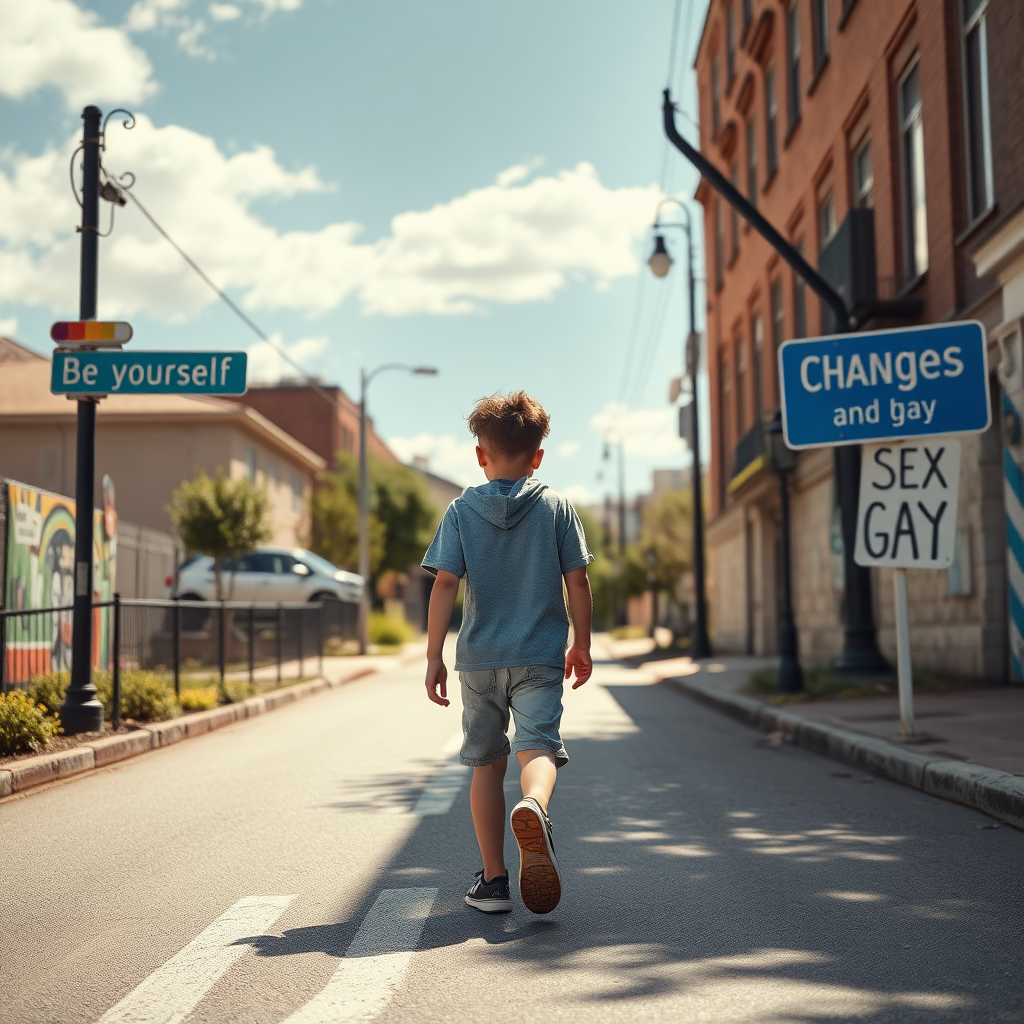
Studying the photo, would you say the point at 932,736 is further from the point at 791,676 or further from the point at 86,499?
the point at 86,499

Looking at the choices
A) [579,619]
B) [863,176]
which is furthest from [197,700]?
[863,176]

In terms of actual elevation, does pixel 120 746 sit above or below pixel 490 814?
below

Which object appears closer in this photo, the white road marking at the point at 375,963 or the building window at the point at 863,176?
the white road marking at the point at 375,963

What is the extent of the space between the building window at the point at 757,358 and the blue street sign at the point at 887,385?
16815 millimetres

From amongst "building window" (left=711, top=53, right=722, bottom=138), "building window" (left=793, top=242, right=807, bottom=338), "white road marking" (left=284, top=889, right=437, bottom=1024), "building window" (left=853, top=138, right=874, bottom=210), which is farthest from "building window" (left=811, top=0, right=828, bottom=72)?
"white road marking" (left=284, top=889, right=437, bottom=1024)

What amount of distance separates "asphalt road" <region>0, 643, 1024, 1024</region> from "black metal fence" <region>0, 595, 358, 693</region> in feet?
10.2

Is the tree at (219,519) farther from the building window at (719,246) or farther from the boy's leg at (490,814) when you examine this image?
the boy's leg at (490,814)

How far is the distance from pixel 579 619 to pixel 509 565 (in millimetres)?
317

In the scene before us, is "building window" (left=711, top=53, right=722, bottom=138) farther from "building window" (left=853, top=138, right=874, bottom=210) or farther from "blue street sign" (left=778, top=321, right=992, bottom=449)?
"blue street sign" (left=778, top=321, right=992, bottom=449)

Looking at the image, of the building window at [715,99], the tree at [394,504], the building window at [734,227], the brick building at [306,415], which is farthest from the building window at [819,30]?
the brick building at [306,415]

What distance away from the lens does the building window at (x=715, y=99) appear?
31375mm

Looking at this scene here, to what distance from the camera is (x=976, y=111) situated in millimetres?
12406

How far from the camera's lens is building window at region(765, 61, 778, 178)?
24312mm

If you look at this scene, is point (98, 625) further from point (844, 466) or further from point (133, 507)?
point (133, 507)
